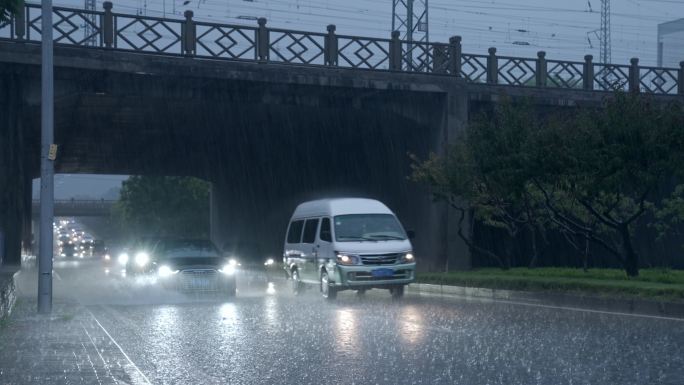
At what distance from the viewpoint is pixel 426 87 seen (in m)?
30.4

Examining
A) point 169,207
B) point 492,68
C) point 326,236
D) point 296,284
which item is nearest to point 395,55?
point 492,68

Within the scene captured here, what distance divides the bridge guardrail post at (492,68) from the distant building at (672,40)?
215 ft

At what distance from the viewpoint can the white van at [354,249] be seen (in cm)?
2130

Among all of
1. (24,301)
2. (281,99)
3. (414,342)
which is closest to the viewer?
(414,342)

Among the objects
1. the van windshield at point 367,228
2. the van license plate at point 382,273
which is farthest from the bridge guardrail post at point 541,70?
the van license plate at point 382,273

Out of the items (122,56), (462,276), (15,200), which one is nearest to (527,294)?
(462,276)

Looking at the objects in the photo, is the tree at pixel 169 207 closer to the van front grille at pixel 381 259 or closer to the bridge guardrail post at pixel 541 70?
the bridge guardrail post at pixel 541 70

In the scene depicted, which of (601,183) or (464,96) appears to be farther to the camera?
(464,96)

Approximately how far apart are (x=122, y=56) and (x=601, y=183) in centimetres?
1344

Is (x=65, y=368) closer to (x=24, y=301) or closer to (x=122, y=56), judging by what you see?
(x=24, y=301)

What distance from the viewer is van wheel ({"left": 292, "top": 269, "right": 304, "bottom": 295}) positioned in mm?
24781

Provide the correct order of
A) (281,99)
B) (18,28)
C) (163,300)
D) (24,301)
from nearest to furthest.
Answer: (24,301) → (163,300) → (18,28) → (281,99)

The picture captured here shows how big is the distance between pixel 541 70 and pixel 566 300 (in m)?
15.0

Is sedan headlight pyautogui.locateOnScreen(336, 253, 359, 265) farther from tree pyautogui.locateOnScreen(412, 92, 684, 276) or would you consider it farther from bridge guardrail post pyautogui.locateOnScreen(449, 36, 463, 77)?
bridge guardrail post pyautogui.locateOnScreen(449, 36, 463, 77)
